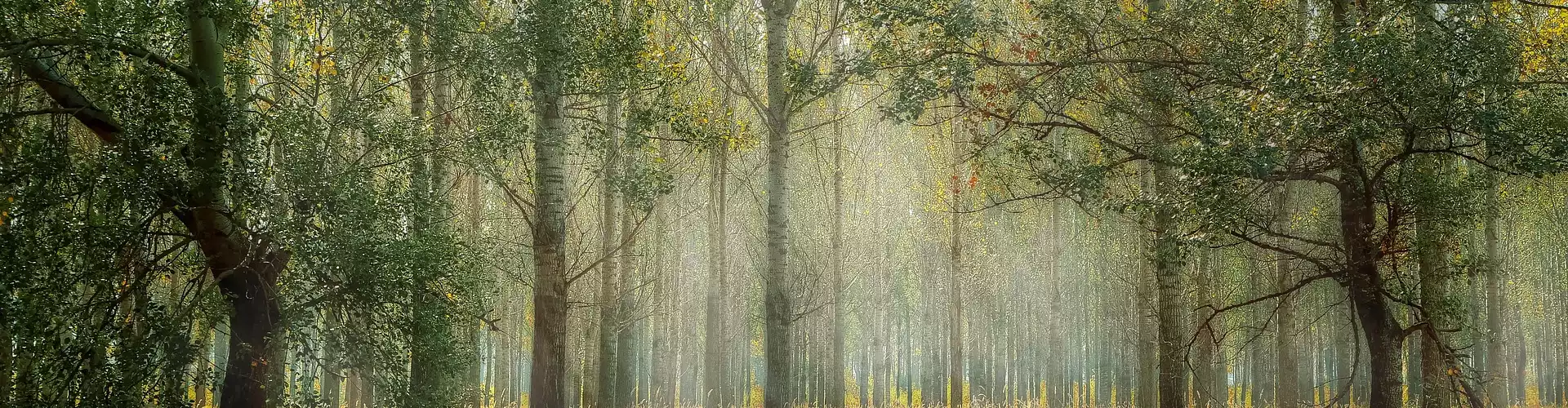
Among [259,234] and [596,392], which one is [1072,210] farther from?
[259,234]

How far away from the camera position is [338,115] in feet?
30.8

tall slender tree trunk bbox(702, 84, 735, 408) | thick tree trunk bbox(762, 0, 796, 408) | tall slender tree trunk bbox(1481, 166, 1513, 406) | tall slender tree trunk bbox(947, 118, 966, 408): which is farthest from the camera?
tall slender tree trunk bbox(947, 118, 966, 408)

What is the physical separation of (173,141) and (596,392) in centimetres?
871

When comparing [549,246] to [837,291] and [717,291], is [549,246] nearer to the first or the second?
[837,291]

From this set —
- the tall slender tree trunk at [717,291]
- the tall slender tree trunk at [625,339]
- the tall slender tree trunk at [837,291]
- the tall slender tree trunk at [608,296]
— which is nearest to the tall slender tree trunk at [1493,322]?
the tall slender tree trunk at [837,291]

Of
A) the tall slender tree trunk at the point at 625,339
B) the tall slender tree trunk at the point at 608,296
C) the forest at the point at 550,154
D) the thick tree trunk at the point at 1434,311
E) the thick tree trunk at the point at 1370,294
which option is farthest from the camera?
the tall slender tree trunk at the point at 625,339

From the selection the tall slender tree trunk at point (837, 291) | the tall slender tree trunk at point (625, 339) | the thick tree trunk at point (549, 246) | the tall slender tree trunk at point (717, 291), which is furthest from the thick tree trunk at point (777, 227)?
the tall slender tree trunk at point (837, 291)

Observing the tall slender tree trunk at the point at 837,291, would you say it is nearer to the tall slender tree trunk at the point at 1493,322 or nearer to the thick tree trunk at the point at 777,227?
the thick tree trunk at the point at 777,227

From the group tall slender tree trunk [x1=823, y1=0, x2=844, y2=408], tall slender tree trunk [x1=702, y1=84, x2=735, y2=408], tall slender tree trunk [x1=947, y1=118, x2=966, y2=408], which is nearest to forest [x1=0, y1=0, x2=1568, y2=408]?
tall slender tree trunk [x1=702, y1=84, x2=735, y2=408]

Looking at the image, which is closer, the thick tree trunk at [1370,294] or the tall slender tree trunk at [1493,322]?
the thick tree trunk at [1370,294]

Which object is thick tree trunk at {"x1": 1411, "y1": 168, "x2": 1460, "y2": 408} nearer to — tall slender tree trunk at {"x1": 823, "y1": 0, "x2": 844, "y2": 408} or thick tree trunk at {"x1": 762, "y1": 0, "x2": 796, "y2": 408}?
thick tree trunk at {"x1": 762, "y1": 0, "x2": 796, "y2": 408}

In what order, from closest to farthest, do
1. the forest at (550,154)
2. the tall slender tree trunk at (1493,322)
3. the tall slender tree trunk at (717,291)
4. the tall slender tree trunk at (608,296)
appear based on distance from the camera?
the forest at (550,154) → the tall slender tree trunk at (608,296) → the tall slender tree trunk at (1493,322) → the tall slender tree trunk at (717,291)

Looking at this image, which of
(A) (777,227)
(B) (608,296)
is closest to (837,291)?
(B) (608,296)

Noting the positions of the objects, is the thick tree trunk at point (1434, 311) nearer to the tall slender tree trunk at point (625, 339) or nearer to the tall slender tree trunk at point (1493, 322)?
the tall slender tree trunk at point (1493, 322)
